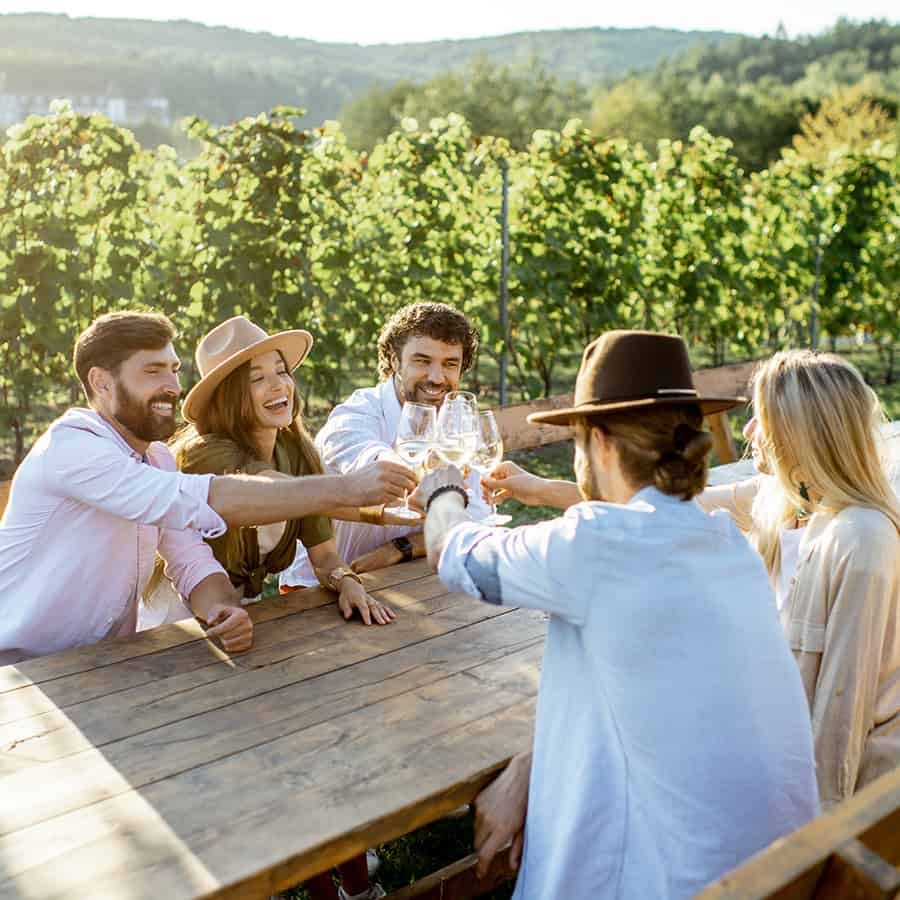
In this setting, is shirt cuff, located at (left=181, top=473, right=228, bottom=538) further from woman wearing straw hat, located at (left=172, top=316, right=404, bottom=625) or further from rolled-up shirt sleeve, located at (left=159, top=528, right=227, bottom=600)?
woman wearing straw hat, located at (left=172, top=316, right=404, bottom=625)

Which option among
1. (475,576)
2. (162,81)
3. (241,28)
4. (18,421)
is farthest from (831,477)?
(241,28)

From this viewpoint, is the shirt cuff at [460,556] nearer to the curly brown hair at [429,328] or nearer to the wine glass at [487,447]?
the wine glass at [487,447]

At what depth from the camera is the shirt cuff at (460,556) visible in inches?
75.4

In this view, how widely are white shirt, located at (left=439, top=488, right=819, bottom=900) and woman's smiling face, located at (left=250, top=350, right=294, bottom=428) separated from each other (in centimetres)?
154

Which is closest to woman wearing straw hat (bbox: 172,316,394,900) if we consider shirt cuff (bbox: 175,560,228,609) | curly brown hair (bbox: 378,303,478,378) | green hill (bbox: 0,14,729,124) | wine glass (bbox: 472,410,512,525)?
shirt cuff (bbox: 175,560,228,609)

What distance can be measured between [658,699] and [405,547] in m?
1.68

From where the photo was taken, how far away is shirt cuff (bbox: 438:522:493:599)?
191 cm

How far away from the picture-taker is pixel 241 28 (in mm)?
94438

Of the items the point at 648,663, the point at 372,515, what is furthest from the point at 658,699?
the point at 372,515

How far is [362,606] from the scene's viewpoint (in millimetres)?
2713

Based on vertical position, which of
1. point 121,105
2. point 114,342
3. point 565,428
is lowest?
point 565,428

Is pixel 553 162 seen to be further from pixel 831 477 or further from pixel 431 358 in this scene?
pixel 831 477

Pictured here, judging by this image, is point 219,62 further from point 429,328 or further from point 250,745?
point 250,745

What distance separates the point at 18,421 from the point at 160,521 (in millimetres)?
4778
